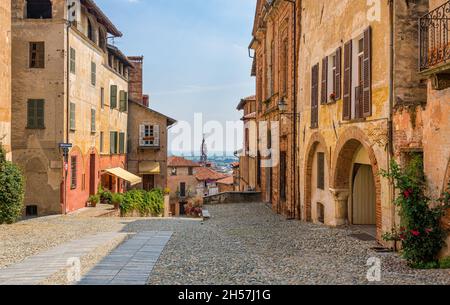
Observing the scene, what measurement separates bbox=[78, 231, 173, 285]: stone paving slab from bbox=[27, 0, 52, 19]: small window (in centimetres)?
1425

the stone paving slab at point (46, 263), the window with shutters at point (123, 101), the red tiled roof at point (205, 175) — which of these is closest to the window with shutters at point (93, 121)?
the window with shutters at point (123, 101)

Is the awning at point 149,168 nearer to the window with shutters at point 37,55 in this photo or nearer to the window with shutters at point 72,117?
the window with shutters at point 72,117

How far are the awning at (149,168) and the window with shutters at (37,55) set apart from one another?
15.6 m

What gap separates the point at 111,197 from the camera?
2772 cm

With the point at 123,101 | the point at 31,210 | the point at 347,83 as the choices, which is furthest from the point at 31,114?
the point at 347,83

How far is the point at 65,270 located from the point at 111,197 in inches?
766

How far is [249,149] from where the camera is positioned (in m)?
34.1

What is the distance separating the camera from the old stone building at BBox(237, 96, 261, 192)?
2964 cm

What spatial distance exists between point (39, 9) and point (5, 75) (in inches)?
222

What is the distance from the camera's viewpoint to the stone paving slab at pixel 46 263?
8.06m

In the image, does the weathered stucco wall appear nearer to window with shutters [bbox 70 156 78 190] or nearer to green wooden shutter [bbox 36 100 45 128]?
green wooden shutter [bbox 36 100 45 128]

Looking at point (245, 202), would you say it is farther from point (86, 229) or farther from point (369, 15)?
point (369, 15)
